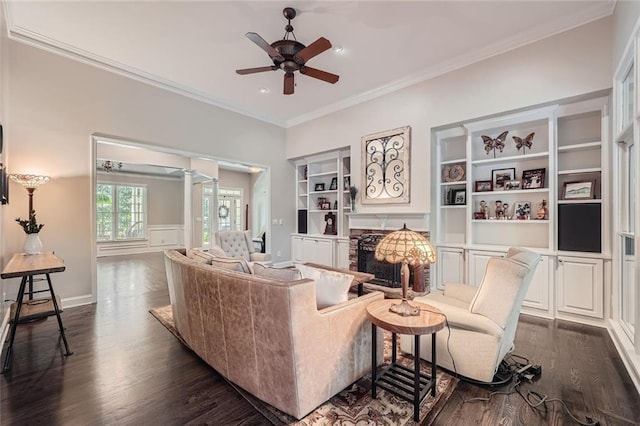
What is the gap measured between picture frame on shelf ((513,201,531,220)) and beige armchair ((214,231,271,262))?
425 cm

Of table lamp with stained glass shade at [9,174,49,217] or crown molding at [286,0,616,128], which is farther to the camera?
table lamp with stained glass shade at [9,174,49,217]

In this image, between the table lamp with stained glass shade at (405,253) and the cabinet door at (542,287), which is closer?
the table lamp with stained glass shade at (405,253)

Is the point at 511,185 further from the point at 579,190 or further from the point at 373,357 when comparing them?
the point at 373,357

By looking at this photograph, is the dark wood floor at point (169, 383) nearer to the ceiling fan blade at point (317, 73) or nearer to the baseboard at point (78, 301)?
the baseboard at point (78, 301)

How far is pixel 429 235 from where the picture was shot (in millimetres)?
4523

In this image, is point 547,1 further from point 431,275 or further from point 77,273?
point 77,273

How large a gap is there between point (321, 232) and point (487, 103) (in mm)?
4266

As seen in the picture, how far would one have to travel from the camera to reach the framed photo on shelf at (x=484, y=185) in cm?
425

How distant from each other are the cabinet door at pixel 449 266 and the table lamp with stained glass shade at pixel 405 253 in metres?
2.83

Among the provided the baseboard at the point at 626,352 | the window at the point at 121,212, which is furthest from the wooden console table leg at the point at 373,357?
the window at the point at 121,212

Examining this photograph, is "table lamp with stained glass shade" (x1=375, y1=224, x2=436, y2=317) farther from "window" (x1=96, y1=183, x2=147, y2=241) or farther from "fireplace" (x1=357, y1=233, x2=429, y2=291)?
"window" (x1=96, y1=183, x2=147, y2=241)

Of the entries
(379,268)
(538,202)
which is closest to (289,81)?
(379,268)

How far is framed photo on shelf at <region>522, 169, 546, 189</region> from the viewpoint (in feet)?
12.5

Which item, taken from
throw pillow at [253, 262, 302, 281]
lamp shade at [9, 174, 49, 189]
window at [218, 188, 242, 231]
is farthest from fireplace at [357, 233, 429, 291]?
window at [218, 188, 242, 231]
